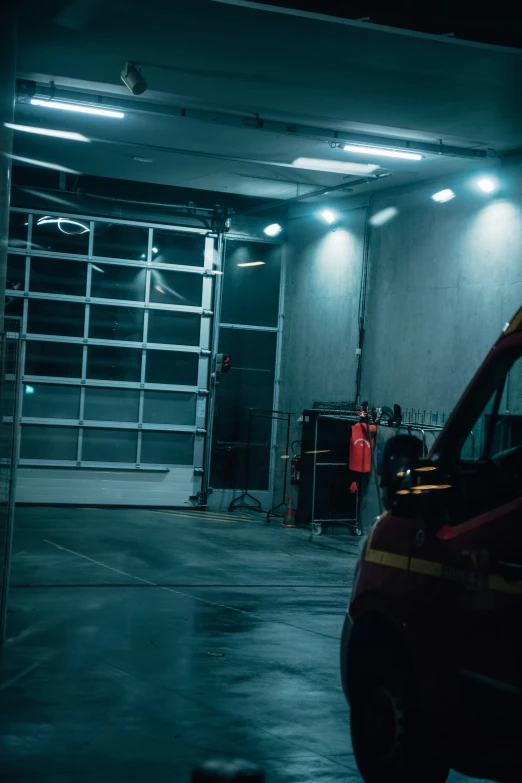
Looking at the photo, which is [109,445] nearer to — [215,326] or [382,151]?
[215,326]

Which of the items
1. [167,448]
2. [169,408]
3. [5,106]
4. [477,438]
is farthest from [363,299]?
[477,438]

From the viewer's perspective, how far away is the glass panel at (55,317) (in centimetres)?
1700

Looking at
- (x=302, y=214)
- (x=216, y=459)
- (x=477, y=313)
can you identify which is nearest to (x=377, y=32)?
(x=477, y=313)

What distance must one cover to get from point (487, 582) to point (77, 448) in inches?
541

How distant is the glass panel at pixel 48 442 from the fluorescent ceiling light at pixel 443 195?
22.7ft

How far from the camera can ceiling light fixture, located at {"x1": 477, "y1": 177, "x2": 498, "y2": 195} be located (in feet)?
43.8

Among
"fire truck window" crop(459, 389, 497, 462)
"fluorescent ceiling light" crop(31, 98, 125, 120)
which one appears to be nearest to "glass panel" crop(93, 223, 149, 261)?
"fluorescent ceiling light" crop(31, 98, 125, 120)

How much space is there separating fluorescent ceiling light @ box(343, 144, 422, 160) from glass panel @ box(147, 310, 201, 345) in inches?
207

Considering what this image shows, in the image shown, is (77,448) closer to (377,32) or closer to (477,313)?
(477,313)

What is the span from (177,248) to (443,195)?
5.28 metres

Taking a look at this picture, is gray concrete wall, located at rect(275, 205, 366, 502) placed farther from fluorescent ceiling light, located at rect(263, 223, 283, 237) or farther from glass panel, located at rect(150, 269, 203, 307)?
glass panel, located at rect(150, 269, 203, 307)

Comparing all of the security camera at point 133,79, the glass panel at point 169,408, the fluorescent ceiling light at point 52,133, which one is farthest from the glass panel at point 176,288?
the security camera at point 133,79

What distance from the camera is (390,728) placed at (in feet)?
15.1

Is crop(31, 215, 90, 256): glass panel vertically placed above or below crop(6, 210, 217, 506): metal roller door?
above
